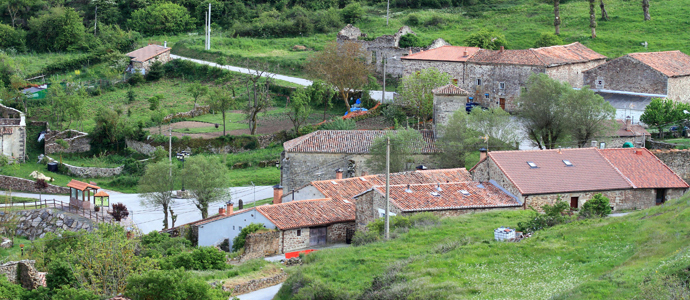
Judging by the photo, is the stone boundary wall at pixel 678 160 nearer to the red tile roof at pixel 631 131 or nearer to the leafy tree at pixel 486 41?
the red tile roof at pixel 631 131

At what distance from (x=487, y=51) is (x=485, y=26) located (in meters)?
15.9

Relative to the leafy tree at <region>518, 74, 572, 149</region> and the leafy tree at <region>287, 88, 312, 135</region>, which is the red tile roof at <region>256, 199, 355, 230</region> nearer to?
the leafy tree at <region>518, 74, 572, 149</region>

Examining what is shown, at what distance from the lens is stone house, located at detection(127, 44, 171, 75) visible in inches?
2712

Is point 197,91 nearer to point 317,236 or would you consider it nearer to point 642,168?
point 317,236

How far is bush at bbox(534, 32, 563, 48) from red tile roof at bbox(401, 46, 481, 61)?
24.0 ft

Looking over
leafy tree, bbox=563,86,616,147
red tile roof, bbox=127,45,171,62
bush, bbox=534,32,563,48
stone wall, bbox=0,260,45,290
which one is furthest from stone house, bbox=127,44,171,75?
stone wall, bbox=0,260,45,290

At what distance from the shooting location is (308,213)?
35406 millimetres

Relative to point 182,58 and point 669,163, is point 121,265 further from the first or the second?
point 182,58

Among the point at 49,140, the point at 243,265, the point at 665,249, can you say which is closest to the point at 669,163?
the point at 665,249

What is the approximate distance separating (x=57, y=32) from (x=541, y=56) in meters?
49.9

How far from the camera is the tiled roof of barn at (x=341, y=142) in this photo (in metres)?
45.1

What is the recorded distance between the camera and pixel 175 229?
1471 inches

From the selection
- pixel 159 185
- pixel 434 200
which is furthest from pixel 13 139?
pixel 434 200

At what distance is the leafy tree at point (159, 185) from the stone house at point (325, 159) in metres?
7.23
